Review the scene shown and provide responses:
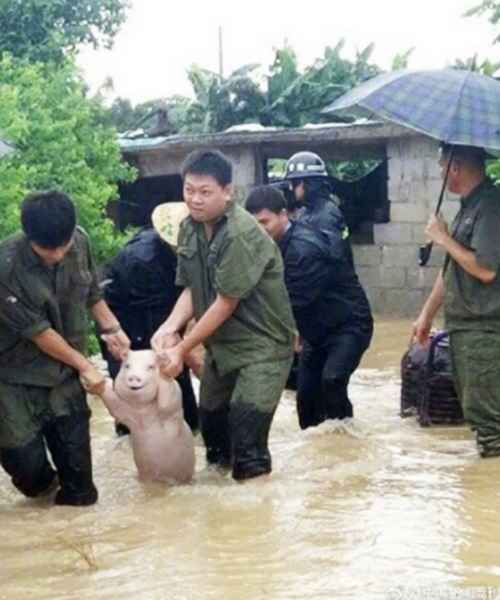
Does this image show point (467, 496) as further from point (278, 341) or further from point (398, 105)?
point (398, 105)

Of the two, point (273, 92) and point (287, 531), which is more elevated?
point (273, 92)

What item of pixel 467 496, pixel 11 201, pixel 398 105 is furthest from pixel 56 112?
pixel 467 496

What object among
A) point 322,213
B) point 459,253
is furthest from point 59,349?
point 322,213

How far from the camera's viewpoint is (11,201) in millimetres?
10555

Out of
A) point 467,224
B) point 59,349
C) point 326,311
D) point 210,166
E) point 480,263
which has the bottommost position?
point 326,311

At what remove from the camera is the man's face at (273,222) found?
25.6ft

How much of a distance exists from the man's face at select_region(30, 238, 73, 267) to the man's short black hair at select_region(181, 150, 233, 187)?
693 millimetres

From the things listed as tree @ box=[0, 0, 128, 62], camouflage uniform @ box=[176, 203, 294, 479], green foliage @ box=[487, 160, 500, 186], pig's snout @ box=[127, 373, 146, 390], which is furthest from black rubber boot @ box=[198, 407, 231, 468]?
tree @ box=[0, 0, 128, 62]

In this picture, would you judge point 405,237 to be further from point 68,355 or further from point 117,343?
point 68,355

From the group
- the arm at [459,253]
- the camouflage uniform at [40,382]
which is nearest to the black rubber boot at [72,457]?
the camouflage uniform at [40,382]

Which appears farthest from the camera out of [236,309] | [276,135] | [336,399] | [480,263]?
[276,135]

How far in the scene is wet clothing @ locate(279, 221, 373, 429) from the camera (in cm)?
777

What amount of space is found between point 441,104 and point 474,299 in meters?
0.98

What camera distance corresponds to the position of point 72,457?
6363 mm
